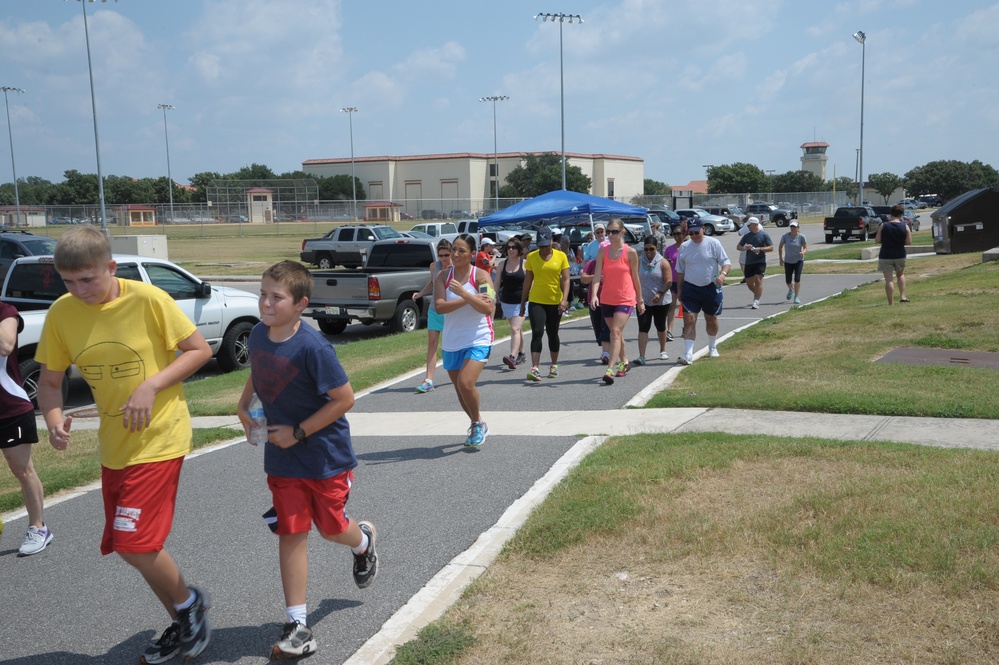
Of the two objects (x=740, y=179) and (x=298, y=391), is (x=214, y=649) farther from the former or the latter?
(x=740, y=179)

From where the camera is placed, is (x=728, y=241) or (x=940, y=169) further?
(x=940, y=169)

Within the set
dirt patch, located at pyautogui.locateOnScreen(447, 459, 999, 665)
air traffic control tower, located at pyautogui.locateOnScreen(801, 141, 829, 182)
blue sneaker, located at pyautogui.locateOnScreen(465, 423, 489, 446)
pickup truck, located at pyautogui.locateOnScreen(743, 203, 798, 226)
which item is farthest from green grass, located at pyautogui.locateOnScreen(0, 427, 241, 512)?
air traffic control tower, located at pyautogui.locateOnScreen(801, 141, 829, 182)

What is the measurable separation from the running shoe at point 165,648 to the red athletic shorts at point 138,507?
419 millimetres

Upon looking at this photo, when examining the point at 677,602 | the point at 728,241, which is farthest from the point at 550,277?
the point at 728,241

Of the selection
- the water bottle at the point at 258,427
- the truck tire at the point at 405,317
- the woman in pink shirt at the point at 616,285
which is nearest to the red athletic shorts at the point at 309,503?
the water bottle at the point at 258,427

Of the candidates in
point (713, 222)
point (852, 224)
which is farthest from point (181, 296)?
point (713, 222)

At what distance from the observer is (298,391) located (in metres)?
4.05

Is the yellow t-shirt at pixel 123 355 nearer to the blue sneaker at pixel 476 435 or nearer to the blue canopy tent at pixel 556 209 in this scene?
the blue sneaker at pixel 476 435

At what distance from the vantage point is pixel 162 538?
3.87 metres

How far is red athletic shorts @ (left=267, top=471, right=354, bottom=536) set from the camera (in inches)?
159

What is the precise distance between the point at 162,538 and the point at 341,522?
2.44 ft

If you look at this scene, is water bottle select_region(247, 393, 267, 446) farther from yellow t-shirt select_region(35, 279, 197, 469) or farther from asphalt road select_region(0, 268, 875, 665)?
asphalt road select_region(0, 268, 875, 665)

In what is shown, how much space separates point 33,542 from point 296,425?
257 cm

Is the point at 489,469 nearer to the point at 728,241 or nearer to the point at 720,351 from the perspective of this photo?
the point at 720,351
